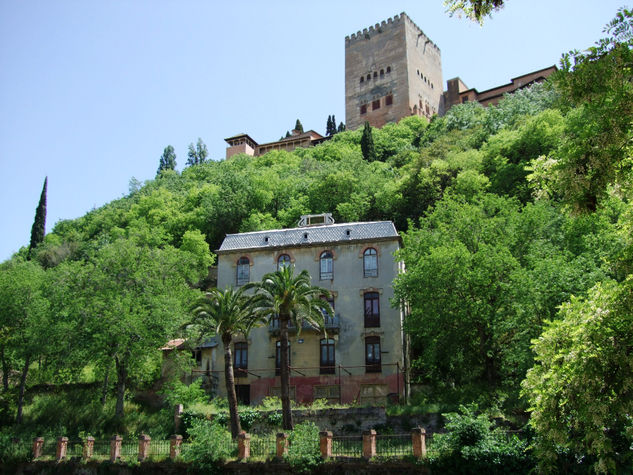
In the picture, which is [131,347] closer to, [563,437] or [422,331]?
[422,331]

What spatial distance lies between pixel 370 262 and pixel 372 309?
293 cm

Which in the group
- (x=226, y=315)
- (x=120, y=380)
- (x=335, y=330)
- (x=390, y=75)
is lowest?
(x=120, y=380)

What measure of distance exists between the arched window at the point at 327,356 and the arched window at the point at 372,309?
2.46 meters

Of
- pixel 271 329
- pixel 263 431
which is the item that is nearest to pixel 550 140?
pixel 271 329

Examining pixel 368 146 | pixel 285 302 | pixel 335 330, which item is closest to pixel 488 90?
pixel 368 146

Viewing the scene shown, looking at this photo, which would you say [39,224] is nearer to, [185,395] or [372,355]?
[185,395]

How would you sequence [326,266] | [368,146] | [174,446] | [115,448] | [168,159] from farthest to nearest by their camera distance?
[168,159] → [368,146] → [326,266] → [115,448] → [174,446]

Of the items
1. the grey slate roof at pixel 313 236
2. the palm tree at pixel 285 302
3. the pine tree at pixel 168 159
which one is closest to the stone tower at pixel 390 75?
the pine tree at pixel 168 159

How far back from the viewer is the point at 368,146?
82438mm

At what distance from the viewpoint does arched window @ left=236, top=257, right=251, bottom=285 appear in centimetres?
3881

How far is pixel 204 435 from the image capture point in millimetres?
25344

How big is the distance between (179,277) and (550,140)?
33250 millimetres

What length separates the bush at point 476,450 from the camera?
21219 mm

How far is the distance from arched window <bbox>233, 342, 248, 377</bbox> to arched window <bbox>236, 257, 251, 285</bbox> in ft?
13.2
